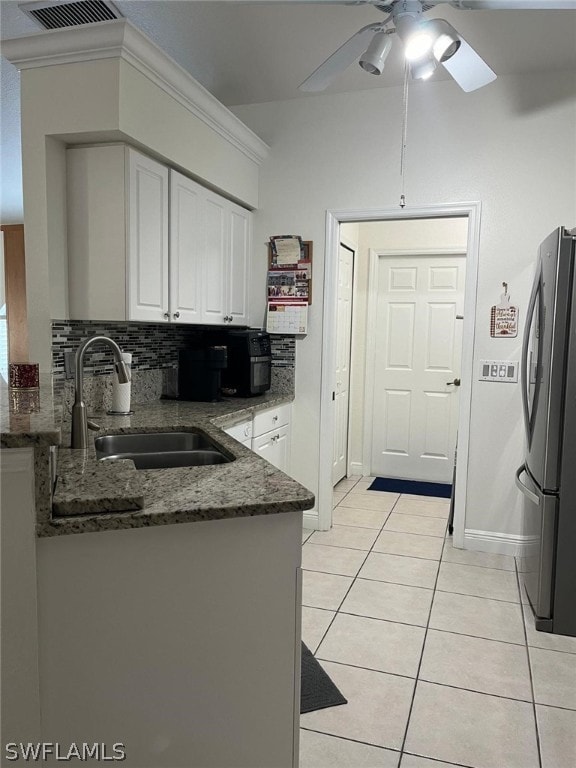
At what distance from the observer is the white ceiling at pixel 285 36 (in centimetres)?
250

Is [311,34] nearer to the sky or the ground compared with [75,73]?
nearer to the sky

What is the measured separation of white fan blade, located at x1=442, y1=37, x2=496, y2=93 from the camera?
6.99ft

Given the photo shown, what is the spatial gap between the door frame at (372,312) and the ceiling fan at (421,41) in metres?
2.53

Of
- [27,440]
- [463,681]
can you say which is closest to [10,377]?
[27,440]

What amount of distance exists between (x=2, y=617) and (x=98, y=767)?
16.5 inches

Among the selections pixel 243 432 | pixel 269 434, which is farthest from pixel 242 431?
pixel 269 434

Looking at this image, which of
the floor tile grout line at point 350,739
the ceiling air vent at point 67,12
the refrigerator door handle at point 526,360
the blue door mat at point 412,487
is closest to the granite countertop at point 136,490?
the floor tile grout line at point 350,739

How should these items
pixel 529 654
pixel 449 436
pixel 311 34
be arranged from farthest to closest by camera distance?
pixel 449 436 → pixel 311 34 → pixel 529 654

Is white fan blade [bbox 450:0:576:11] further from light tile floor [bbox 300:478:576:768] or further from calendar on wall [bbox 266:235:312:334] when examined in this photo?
light tile floor [bbox 300:478:576:768]

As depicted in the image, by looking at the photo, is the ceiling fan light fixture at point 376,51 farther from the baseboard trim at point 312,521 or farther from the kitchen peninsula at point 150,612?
the baseboard trim at point 312,521

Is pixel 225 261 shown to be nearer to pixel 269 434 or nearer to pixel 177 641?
pixel 269 434

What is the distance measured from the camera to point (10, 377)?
1730 mm

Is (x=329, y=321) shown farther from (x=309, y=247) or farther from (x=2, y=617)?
(x=2, y=617)

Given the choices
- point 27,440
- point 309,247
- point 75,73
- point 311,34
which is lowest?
point 27,440
